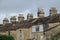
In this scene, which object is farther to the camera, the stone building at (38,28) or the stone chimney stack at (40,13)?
the stone chimney stack at (40,13)

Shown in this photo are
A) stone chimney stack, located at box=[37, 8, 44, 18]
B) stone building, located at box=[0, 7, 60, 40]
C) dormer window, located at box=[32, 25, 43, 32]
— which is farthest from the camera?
stone chimney stack, located at box=[37, 8, 44, 18]

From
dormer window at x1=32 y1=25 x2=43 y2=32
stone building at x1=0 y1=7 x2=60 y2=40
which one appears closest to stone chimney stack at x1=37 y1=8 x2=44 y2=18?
stone building at x1=0 y1=7 x2=60 y2=40

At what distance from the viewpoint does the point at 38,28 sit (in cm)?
5500

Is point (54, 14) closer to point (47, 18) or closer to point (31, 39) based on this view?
point (47, 18)

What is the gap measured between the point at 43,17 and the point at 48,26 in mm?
5785

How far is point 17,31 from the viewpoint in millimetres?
61375

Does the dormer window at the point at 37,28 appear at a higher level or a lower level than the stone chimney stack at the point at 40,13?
lower

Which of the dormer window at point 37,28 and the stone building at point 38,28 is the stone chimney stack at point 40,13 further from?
the dormer window at point 37,28

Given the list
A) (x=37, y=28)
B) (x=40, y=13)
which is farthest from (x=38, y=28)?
(x=40, y=13)

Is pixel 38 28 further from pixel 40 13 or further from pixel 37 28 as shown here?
pixel 40 13

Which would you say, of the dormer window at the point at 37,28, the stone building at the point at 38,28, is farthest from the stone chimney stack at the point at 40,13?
the dormer window at the point at 37,28

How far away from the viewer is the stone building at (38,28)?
171ft

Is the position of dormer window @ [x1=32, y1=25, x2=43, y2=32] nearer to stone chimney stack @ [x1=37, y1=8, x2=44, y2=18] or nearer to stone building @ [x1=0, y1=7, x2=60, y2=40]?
stone building @ [x1=0, y1=7, x2=60, y2=40]

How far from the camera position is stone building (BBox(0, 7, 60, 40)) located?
171ft
